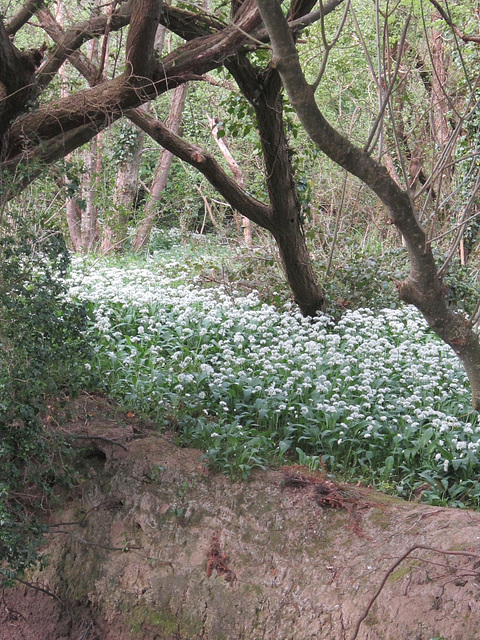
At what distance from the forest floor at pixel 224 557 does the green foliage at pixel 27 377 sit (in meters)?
0.27

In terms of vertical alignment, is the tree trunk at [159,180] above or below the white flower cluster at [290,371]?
above

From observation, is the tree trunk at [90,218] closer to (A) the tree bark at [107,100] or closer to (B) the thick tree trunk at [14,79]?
(A) the tree bark at [107,100]

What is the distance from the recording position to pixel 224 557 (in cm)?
397

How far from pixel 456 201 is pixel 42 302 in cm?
699

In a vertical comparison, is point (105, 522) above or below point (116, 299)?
below

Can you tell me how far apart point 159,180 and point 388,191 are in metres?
10.6

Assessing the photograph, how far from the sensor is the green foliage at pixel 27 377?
3.70 metres

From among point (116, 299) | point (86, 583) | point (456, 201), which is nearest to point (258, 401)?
point (86, 583)

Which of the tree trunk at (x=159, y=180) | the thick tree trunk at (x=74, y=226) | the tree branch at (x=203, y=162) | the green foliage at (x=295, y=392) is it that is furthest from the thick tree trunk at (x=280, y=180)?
the thick tree trunk at (x=74, y=226)

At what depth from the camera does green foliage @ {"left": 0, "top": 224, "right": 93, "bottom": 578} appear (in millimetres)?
3695

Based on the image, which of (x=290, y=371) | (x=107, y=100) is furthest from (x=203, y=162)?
(x=290, y=371)

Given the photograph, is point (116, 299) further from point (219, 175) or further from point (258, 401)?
point (258, 401)

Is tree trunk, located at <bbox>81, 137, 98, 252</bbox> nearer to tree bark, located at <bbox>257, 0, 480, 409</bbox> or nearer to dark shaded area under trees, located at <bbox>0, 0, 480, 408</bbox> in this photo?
dark shaded area under trees, located at <bbox>0, 0, 480, 408</bbox>

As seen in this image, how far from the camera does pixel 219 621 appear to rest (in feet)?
12.4
